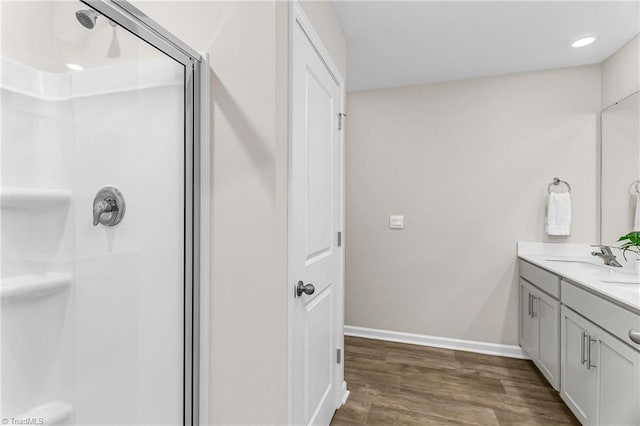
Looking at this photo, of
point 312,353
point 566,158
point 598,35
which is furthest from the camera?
point 566,158

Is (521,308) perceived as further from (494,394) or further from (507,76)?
(507,76)

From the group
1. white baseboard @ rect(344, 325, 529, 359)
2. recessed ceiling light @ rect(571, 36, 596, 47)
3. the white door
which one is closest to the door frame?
the white door

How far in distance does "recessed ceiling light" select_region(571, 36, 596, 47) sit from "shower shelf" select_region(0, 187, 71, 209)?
3.10 metres

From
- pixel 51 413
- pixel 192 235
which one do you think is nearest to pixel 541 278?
pixel 192 235

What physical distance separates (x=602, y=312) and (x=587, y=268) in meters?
0.86

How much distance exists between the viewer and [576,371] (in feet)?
6.35

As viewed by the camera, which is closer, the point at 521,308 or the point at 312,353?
the point at 312,353

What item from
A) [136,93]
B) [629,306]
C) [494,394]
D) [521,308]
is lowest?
[494,394]

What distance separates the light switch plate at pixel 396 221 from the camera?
10.5 ft

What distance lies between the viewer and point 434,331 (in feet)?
10.2

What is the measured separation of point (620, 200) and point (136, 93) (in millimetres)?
3078

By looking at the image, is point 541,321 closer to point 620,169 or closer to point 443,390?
point 443,390

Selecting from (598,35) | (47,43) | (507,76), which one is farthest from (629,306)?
(47,43)

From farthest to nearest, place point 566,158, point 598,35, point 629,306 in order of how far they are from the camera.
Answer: point 566,158, point 598,35, point 629,306
